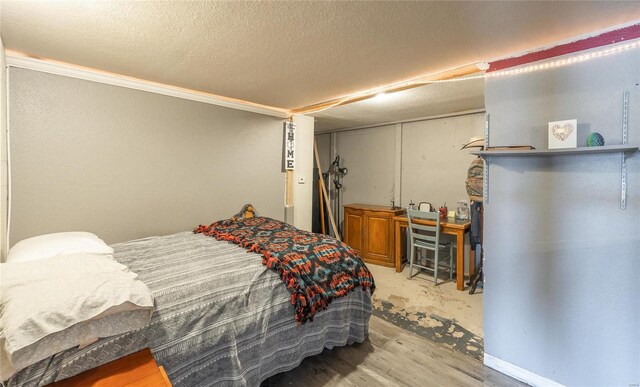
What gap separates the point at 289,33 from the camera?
5.60ft

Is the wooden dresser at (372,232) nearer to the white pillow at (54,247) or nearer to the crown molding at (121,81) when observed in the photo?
the crown molding at (121,81)

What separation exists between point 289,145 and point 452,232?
234 centimetres

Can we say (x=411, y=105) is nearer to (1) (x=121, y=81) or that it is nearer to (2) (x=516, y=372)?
(2) (x=516, y=372)

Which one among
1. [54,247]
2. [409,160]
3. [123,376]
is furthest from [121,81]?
[409,160]

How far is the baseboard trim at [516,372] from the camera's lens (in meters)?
1.86

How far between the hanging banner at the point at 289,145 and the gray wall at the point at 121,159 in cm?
34

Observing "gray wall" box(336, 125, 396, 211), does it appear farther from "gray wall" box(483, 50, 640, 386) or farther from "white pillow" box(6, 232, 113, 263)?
"white pillow" box(6, 232, 113, 263)

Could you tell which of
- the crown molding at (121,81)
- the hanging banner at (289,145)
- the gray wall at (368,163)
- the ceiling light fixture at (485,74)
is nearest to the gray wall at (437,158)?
the gray wall at (368,163)

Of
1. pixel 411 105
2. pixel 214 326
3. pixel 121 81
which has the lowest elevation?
pixel 214 326

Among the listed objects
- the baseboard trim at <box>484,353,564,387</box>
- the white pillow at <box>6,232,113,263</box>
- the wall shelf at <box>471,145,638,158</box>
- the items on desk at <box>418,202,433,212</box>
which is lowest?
the baseboard trim at <box>484,353,564,387</box>

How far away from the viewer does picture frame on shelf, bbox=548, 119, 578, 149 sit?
1.67m

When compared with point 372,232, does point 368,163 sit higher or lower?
higher

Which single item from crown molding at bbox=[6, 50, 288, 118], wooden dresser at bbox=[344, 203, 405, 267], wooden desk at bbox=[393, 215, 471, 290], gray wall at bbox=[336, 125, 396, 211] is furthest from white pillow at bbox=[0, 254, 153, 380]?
gray wall at bbox=[336, 125, 396, 211]

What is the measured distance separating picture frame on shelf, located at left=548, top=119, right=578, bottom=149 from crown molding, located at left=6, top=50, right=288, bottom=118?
2.89 m
